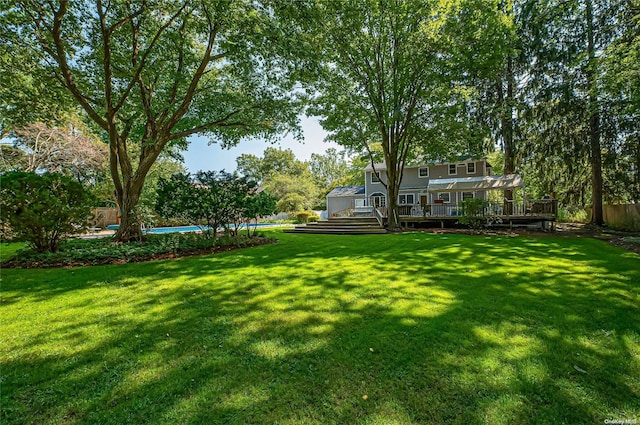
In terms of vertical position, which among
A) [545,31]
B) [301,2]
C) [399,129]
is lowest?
[399,129]

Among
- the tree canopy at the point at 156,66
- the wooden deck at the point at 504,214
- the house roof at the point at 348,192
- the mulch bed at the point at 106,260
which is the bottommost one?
the mulch bed at the point at 106,260

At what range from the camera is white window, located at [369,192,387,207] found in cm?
2553

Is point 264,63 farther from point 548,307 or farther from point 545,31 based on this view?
point 545,31

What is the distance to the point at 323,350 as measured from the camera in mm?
2590

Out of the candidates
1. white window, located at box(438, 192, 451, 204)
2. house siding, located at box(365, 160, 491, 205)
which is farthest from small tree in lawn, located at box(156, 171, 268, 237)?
white window, located at box(438, 192, 451, 204)

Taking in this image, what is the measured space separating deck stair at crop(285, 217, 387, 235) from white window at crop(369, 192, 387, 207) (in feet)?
26.6

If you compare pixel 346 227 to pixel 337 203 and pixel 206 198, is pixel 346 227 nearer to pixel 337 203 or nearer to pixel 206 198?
pixel 206 198

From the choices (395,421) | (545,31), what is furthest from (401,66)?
(395,421)

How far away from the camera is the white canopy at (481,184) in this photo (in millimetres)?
16188

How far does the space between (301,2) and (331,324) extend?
890 centimetres

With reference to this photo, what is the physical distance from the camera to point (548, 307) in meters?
3.54

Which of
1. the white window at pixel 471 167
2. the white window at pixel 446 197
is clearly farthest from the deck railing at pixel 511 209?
the white window at pixel 471 167

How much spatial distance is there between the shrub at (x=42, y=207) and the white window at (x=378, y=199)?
21.3 metres

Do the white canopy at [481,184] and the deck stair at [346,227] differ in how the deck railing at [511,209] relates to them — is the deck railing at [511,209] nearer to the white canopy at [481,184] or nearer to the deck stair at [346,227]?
the white canopy at [481,184]
